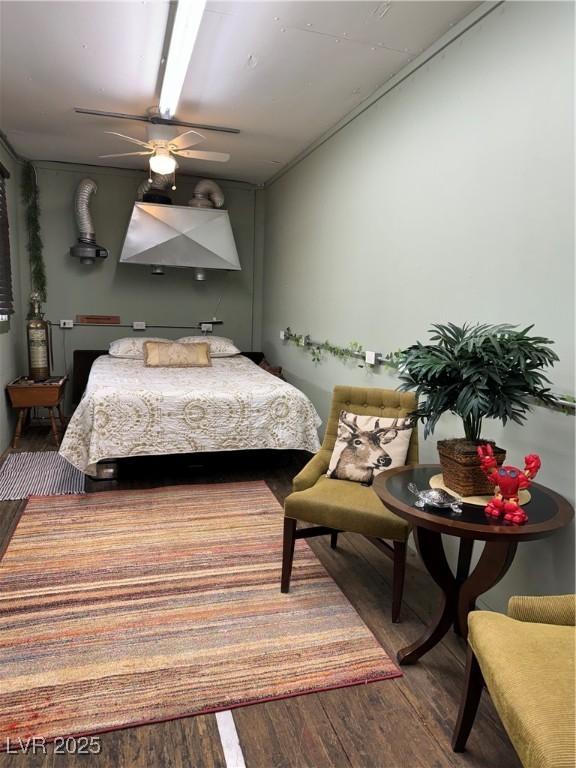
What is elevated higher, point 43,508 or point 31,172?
point 31,172

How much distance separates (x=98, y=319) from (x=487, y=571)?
4.76m

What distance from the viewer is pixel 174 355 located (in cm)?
470

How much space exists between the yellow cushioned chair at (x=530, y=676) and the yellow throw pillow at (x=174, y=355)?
3720 millimetres

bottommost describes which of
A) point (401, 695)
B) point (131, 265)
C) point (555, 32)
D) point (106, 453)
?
point (401, 695)

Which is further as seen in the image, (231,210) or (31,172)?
(231,210)

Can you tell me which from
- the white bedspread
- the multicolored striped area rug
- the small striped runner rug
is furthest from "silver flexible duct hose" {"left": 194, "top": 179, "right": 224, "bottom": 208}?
the multicolored striped area rug

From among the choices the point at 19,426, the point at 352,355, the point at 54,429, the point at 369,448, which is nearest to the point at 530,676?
the point at 369,448

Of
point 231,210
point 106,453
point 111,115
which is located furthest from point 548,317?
point 231,210

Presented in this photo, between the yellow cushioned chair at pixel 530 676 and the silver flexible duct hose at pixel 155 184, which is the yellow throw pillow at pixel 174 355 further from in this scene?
the yellow cushioned chair at pixel 530 676

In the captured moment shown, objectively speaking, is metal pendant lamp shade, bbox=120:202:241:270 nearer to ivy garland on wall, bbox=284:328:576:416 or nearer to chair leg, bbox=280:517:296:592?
ivy garland on wall, bbox=284:328:576:416

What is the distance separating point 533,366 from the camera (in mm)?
1682

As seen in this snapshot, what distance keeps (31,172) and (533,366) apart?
5112 mm

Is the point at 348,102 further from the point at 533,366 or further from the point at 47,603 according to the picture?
the point at 47,603

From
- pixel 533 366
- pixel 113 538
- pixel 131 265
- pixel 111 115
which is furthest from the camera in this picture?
pixel 131 265
